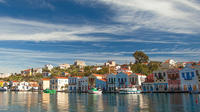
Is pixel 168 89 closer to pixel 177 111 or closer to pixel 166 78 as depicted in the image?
pixel 166 78

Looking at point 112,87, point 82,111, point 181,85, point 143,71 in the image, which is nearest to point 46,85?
point 112,87

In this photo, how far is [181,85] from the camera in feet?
220

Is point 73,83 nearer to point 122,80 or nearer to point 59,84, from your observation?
point 59,84

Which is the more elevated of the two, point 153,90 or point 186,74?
point 186,74

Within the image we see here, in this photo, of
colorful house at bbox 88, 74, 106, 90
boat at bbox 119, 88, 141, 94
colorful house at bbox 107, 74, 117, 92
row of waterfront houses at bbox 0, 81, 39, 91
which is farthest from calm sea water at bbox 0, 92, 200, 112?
row of waterfront houses at bbox 0, 81, 39, 91

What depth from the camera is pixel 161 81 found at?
236 ft

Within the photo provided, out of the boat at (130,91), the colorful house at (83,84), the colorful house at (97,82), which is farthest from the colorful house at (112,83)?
the colorful house at (83,84)

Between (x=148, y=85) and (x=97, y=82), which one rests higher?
(x=97, y=82)

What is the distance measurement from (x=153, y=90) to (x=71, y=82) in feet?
155

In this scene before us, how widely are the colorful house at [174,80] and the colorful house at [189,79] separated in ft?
4.87

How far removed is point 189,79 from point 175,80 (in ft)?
17.3

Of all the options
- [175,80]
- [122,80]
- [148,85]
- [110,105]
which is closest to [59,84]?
[122,80]

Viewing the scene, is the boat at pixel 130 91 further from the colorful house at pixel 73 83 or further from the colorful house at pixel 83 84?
the colorful house at pixel 73 83

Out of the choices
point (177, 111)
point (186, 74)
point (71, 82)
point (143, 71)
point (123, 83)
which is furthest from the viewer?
point (71, 82)
